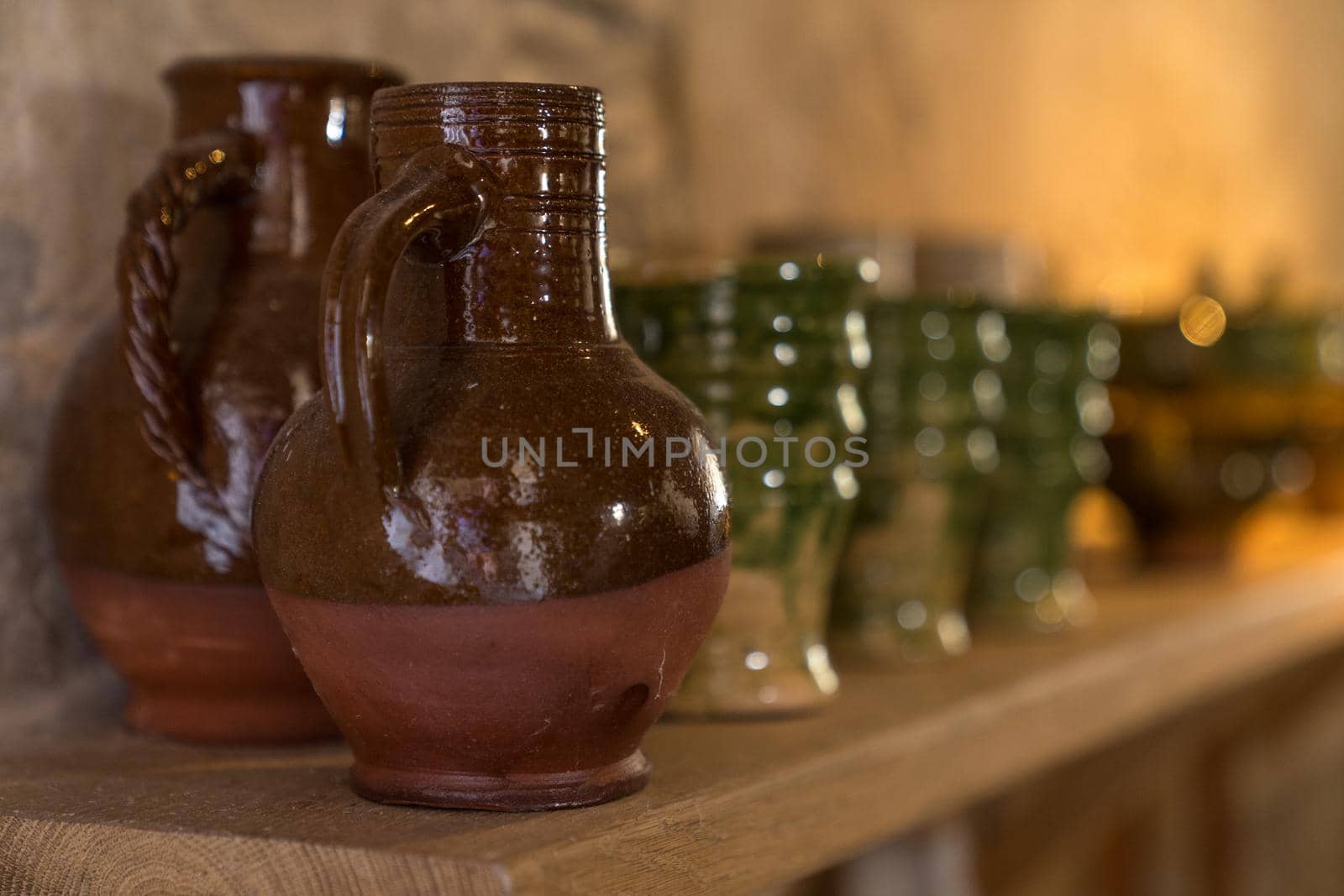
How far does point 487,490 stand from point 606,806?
0.38ft

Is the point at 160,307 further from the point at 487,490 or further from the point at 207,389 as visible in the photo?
the point at 487,490

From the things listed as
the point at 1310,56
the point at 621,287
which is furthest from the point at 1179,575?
the point at 1310,56

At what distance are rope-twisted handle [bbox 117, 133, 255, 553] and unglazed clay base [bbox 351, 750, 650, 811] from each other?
0.40ft

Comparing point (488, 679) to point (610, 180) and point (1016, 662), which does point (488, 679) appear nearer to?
point (1016, 662)

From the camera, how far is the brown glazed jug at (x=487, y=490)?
45 centimetres

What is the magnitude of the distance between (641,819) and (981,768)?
0.28 metres

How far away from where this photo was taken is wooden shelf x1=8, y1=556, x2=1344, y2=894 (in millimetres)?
447

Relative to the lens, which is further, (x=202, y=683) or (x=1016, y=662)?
(x=1016, y=662)

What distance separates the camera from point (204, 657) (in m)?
0.58

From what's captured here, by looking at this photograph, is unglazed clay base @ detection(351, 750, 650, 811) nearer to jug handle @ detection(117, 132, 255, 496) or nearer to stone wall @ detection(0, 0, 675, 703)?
jug handle @ detection(117, 132, 255, 496)

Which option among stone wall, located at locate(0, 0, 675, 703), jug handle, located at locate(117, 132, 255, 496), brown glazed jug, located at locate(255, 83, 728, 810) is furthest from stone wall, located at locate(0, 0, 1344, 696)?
brown glazed jug, located at locate(255, 83, 728, 810)

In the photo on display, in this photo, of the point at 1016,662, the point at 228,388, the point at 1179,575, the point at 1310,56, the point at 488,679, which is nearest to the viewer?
the point at 488,679

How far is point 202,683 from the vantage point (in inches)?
23.1

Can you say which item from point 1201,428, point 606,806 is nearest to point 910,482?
point 606,806
